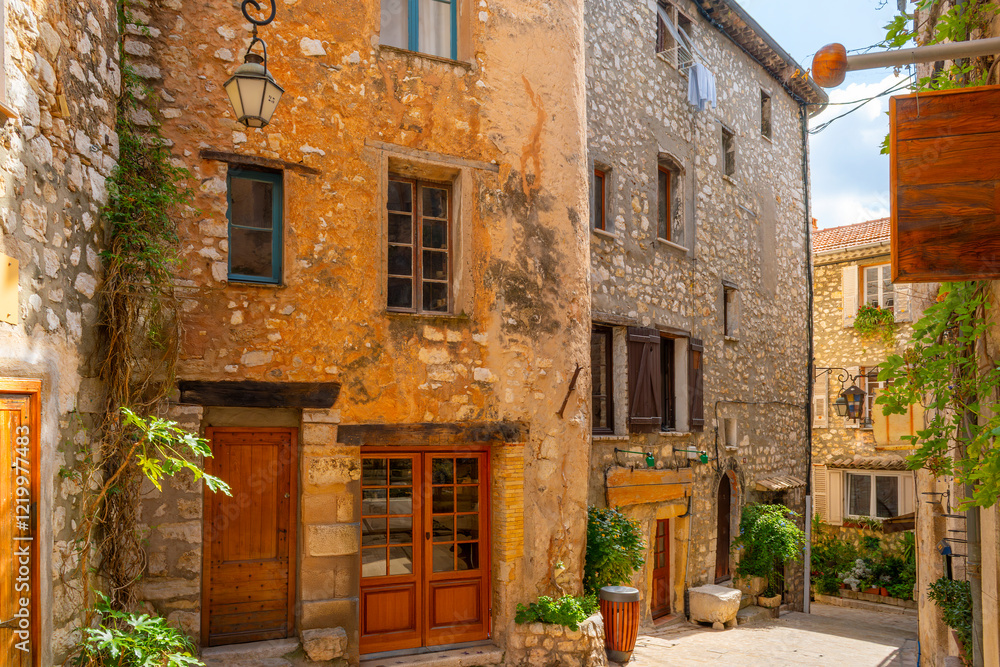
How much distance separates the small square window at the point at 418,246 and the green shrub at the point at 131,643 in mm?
3103

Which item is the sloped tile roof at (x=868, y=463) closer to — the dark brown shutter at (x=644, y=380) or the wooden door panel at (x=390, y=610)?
the dark brown shutter at (x=644, y=380)

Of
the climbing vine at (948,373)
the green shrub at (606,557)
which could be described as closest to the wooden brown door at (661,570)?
the green shrub at (606,557)

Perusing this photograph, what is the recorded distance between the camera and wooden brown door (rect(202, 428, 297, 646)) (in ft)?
20.2

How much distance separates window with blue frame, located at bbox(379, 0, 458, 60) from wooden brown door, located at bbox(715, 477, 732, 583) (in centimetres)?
876

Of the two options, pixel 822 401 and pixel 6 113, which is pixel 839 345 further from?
pixel 6 113

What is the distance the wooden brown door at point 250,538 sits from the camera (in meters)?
6.16

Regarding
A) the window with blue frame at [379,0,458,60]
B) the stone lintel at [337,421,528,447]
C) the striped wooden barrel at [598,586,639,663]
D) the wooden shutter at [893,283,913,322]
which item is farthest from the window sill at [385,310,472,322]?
the wooden shutter at [893,283,913,322]

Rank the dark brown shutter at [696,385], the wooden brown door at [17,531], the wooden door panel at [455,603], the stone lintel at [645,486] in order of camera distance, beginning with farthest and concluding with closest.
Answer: the dark brown shutter at [696,385] < the stone lintel at [645,486] < the wooden door panel at [455,603] < the wooden brown door at [17,531]

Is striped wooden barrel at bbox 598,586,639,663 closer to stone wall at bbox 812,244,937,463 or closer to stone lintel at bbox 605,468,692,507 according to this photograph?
stone lintel at bbox 605,468,692,507

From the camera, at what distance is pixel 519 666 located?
6.88 metres

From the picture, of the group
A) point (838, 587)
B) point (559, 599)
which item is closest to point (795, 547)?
point (838, 587)

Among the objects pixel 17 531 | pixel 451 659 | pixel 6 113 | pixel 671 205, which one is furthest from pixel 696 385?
pixel 6 113

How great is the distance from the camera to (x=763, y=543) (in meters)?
13.2

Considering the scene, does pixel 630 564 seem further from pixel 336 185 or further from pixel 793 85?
pixel 793 85
